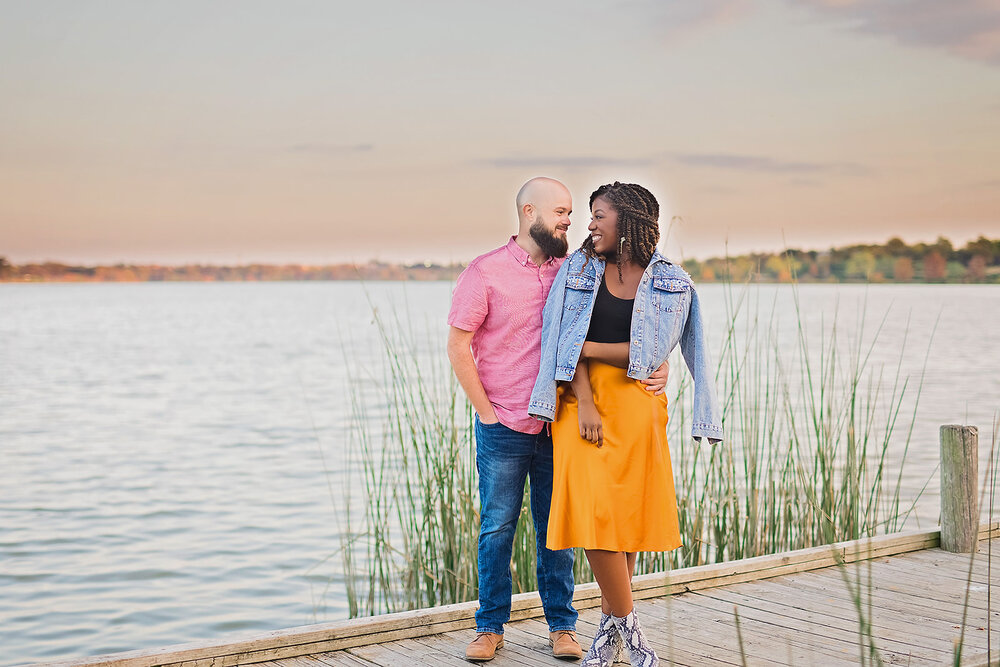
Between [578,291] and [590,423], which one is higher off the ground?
[578,291]

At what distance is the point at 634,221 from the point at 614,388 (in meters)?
0.48

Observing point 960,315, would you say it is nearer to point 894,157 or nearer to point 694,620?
point 894,157

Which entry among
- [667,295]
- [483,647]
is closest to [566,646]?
[483,647]

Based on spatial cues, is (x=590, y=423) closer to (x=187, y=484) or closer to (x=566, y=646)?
Result: (x=566, y=646)

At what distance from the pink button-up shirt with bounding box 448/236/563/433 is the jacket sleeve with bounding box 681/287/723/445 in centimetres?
44

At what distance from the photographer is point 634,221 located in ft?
8.86

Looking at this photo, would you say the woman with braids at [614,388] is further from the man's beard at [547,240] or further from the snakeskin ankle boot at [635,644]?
the man's beard at [547,240]

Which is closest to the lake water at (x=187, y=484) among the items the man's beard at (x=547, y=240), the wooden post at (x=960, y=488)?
the wooden post at (x=960, y=488)

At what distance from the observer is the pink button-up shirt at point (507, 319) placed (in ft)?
9.38

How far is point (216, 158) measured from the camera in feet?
84.7

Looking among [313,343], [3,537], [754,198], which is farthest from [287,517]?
[313,343]

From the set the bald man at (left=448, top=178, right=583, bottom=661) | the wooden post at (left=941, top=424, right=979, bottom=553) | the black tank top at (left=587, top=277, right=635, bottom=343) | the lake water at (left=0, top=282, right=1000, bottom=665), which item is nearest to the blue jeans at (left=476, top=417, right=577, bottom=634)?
the bald man at (left=448, top=178, right=583, bottom=661)

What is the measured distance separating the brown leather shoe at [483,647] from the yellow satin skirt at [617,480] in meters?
0.50

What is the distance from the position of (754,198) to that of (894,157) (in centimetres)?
276
